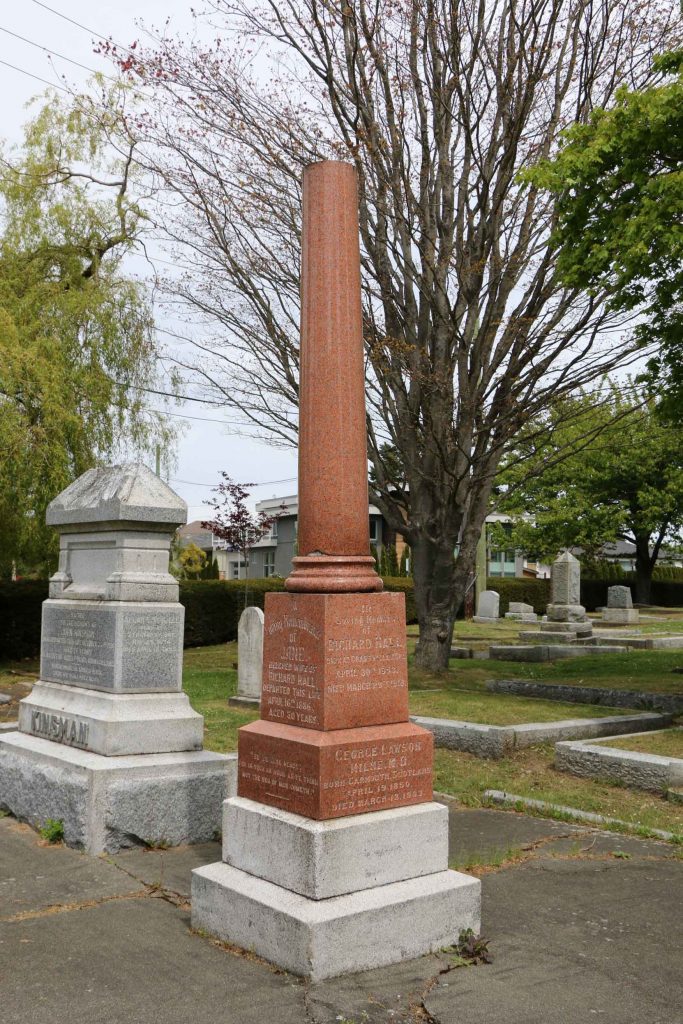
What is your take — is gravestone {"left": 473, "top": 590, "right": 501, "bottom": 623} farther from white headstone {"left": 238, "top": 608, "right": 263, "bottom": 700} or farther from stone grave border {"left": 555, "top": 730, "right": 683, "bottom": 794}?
stone grave border {"left": 555, "top": 730, "right": 683, "bottom": 794}

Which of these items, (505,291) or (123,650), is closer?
(123,650)

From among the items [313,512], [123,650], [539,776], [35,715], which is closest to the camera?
[313,512]

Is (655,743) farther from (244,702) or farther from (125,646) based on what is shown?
(244,702)

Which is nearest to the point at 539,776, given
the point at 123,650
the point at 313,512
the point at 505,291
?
the point at 123,650

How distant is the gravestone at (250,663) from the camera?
12.6 metres

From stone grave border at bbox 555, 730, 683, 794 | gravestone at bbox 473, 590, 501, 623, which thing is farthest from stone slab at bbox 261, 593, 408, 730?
gravestone at bbox 473, 590, 501, 623

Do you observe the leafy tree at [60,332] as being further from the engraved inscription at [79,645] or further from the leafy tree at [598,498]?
the leafy tree at [598,498]

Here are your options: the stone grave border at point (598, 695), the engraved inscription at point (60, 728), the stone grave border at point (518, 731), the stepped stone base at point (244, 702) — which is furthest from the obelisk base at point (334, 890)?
the stepped stone base at point (244, 702)

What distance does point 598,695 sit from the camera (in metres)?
12.6

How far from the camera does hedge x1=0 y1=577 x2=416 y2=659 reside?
19406 mm

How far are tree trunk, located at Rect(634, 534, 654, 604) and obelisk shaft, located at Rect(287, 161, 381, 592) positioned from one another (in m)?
37.6

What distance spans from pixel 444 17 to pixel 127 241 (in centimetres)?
840

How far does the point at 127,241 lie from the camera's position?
1886cm

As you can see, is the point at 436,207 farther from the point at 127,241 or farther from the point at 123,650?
the point at 123,650
